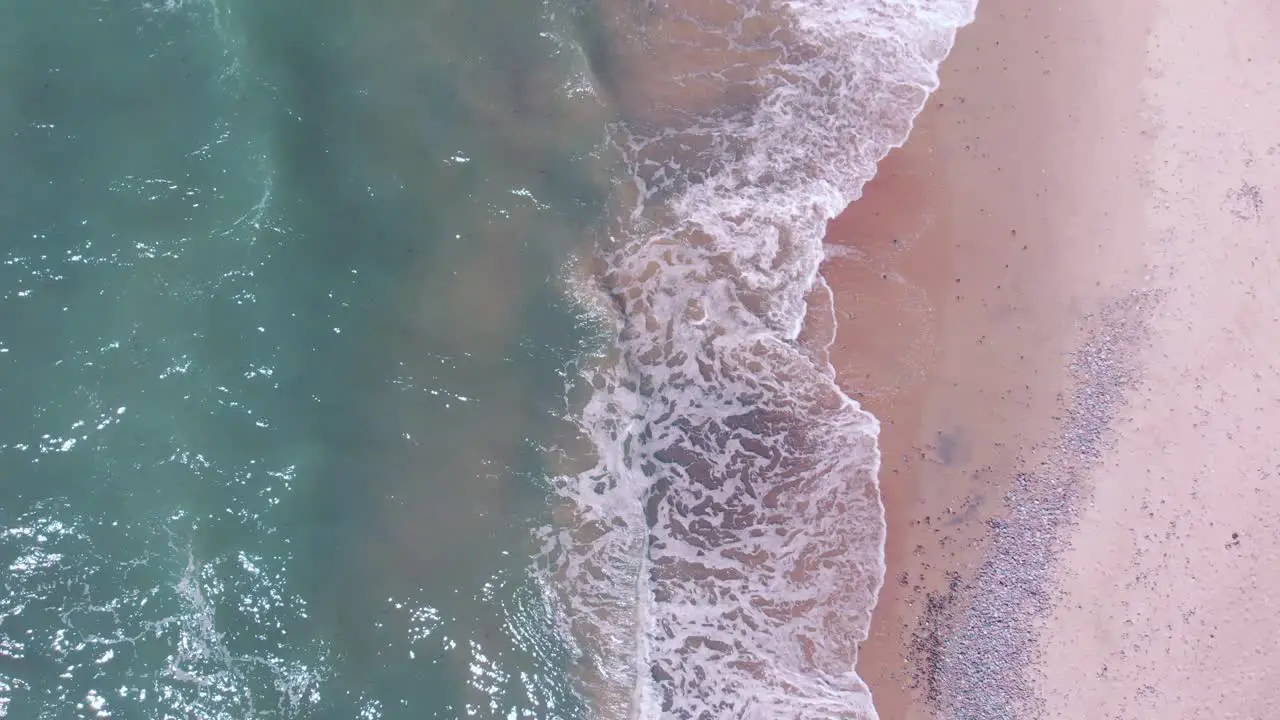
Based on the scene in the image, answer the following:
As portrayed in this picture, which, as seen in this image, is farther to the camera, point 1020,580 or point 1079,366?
point 1079,366

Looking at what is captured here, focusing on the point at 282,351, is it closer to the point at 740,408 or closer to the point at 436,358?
the point at 436,358

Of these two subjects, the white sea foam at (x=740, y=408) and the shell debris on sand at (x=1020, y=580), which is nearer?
the white sea foam at (x=740, y=408)

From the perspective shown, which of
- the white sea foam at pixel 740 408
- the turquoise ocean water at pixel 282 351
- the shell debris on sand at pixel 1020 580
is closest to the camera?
the turquoise ocean water at pixel 282 351

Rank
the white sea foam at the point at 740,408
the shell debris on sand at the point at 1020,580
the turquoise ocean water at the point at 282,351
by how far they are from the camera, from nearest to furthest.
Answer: the turquoise ocean water at the point at 282,351 → the white sea foam at the point at 740,408 → the shell debris on sand at the point at 1020,580

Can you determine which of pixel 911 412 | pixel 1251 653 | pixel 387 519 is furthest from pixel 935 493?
pixel 387 519

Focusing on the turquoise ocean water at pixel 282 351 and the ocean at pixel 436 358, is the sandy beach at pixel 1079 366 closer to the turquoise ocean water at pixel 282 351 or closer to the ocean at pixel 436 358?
the ocean at pixel 436 358

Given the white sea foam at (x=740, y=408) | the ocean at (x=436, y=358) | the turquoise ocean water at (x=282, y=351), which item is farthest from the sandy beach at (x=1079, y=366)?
the turquoise ocean water at (x=282, y=351)

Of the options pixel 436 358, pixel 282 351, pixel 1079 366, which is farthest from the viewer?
pixel 1079 366

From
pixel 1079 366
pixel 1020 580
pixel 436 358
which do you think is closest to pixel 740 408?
pixel 436 358
